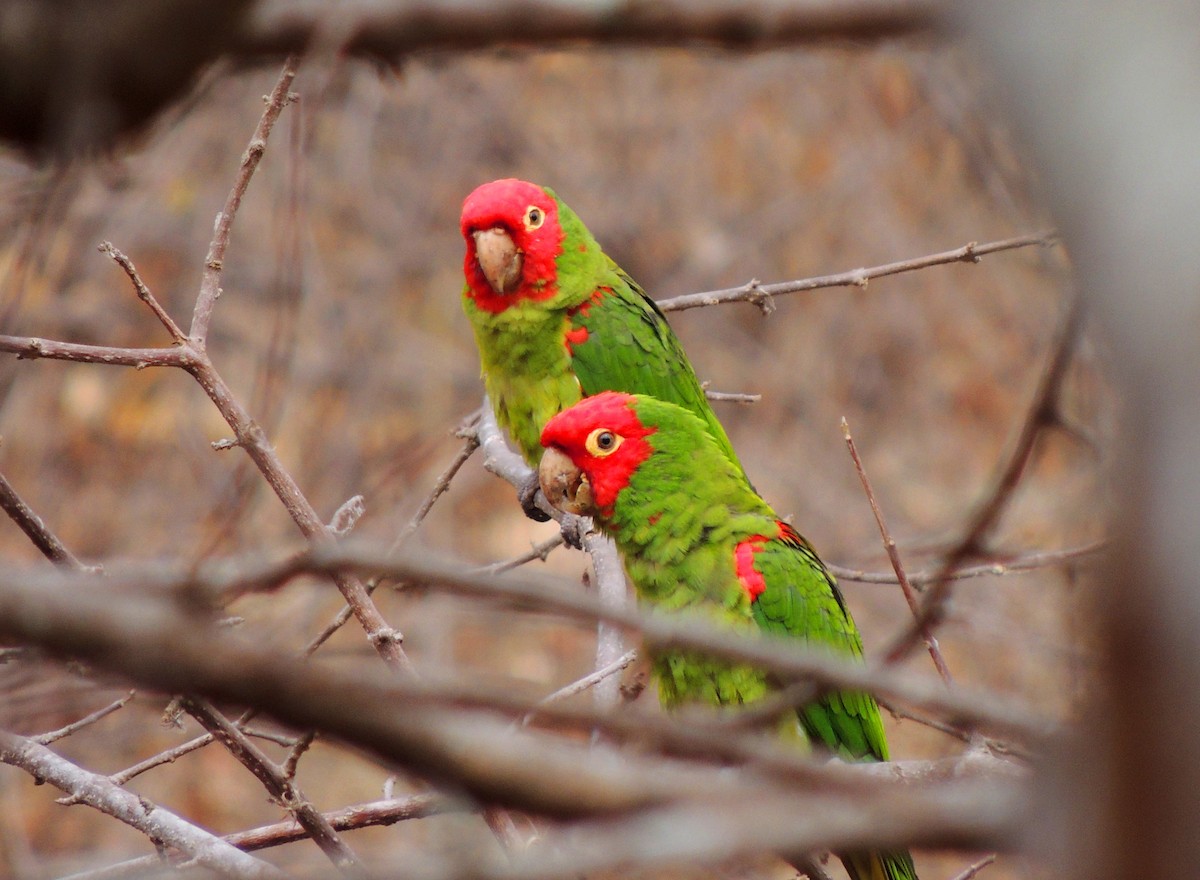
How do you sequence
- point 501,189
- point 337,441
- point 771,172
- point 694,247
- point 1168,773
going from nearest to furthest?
point 1168,773 < point 501,189 < point 337,441 < point 694,247 < point 771,172

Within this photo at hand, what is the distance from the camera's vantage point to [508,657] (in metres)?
7.94

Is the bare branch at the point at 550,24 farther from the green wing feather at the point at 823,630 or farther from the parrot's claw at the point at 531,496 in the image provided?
the parrot's claw at the point at 531,496

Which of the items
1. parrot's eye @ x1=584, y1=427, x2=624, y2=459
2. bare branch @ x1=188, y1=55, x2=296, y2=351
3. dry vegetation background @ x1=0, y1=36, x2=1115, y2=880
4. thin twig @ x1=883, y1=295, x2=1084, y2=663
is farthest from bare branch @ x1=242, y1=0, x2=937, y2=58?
dry vegetation background @ x1=0, y1=36, x2=1115, y2=880

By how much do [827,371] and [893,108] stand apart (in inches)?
89.2

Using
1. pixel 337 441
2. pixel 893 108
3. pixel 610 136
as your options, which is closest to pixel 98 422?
pixel 337 441

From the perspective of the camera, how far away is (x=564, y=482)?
3.60 meters

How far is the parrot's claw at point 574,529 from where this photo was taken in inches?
152

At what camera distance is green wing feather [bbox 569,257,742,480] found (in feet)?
14.4

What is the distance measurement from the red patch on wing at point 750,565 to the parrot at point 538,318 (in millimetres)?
682

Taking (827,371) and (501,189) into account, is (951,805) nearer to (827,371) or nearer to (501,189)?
(501,189)

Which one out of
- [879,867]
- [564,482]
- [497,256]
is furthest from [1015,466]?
[497,256]

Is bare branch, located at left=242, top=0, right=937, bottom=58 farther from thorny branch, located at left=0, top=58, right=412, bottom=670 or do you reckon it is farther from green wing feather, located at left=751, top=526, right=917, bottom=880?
green wing feather, located at left=751, top=526, right=917, bottom=880

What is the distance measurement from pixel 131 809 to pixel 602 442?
1772 millimetres

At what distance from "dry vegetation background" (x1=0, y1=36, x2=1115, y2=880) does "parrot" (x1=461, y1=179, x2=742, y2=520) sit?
201 cm
